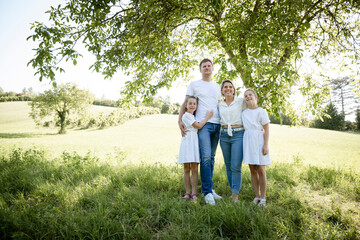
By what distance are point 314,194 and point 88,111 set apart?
3517 cm

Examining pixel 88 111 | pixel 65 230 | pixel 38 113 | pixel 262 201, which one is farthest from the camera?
pixel 88 111

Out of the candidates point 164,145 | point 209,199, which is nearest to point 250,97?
point 209,199

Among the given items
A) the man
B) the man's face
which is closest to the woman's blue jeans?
the man

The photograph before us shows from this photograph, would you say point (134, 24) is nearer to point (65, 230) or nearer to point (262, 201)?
point (65, 230)

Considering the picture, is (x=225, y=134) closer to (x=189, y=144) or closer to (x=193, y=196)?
→ (x=189, y=144)

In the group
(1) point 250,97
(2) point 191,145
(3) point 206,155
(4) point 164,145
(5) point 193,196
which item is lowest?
(4) point 164,145

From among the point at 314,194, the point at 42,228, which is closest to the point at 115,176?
the point at 42,228

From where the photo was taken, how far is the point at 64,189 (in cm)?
384

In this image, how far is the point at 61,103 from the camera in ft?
102

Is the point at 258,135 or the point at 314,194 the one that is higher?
the point at 258,135

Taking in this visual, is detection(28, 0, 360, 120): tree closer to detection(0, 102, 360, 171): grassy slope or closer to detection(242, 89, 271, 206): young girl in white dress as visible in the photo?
detection(242, 89, 271, 206): young girl in white dress

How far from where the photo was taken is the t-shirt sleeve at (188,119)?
375 centimetres

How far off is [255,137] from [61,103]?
35.0 metres

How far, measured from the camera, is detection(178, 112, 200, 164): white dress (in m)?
3.69
